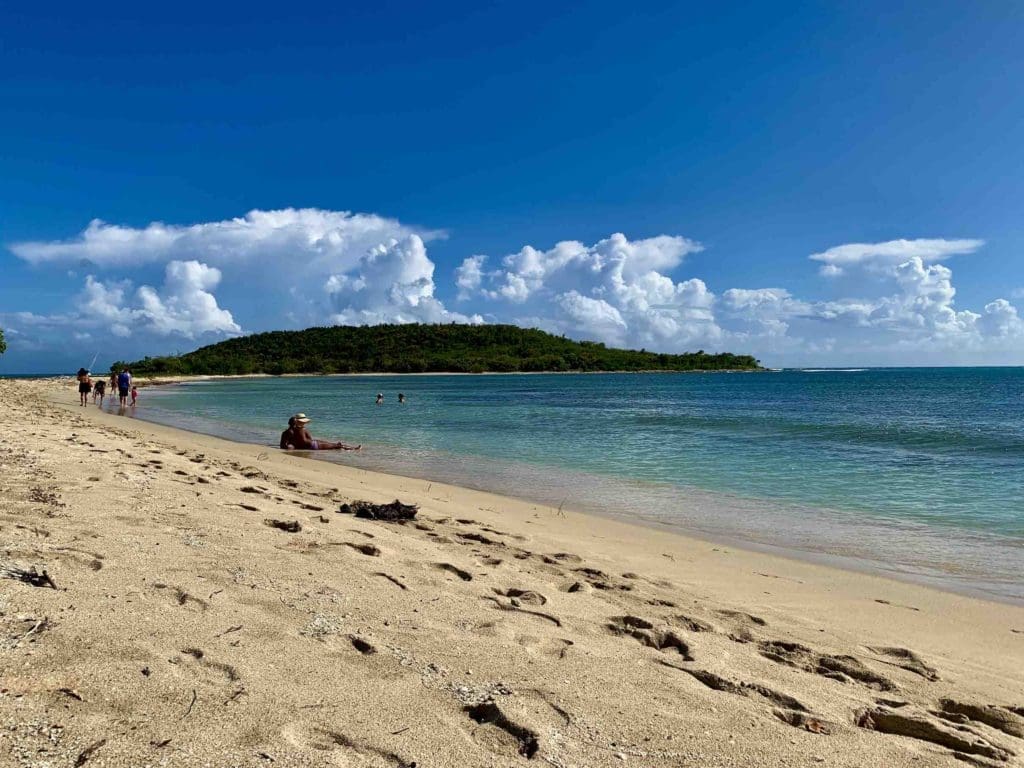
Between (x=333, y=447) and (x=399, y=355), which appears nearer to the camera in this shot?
(x=333, y=447)

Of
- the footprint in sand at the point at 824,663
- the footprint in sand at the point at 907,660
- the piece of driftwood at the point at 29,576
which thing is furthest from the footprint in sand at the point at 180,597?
the footprint in sand at the point at 907,660

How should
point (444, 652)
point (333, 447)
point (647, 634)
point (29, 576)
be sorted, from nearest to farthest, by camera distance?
point (444, 652), point (29, 576), point (647, 634), point (333, 447)

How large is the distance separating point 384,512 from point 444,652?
514 cm

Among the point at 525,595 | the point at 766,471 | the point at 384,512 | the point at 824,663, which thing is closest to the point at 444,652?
the point at 525,595

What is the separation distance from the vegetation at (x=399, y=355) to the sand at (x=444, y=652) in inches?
5467

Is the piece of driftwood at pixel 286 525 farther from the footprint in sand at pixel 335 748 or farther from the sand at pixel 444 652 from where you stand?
the footprint in sand at pixel 335 748

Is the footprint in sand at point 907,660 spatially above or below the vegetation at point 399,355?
below

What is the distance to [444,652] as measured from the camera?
14.0 ft

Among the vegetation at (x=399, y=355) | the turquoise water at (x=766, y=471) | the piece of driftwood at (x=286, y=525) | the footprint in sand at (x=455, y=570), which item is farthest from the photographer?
the vegetation at (x=399, y=355)

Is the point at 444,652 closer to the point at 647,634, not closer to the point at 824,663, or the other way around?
the point at 647,634

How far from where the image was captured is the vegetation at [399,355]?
149375 millimetres

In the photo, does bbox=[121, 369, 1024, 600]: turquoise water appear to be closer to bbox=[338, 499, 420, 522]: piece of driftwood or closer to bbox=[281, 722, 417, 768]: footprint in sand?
bbox=[338, 499, 420, 522]: piece of driftwood

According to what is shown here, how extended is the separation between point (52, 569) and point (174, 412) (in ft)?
119

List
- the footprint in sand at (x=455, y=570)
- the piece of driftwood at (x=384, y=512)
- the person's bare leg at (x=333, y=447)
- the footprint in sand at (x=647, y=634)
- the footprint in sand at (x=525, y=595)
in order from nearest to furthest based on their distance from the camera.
Answer: 1. the footprint in sand at (x=647, y=634)
2. the footprint in sand at (x=525, y=595)
3. the footprint in sand at (x=455, y=570)
4. the piece of driftwood at (x=384, y=512)
5. the person's bare leg at (x=333, y=447)
